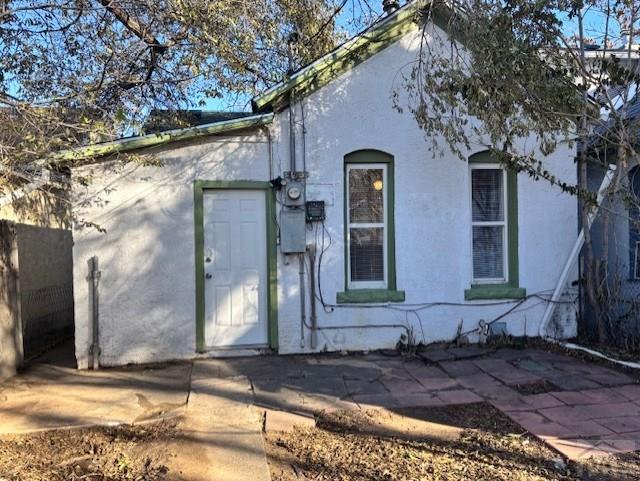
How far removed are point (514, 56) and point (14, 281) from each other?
635 cm

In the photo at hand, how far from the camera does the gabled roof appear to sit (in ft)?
22.4

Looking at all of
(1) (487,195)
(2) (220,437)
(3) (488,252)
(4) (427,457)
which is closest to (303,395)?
(2) (220,437)

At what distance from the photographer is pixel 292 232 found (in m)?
6.94

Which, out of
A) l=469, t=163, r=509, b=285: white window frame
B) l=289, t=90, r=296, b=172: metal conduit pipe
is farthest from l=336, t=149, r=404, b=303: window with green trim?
l=469, t=163, r=509, b=285: white window frame

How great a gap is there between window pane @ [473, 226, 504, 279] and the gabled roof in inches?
114

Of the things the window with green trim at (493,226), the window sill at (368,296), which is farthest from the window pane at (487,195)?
the window sill at (368,296)

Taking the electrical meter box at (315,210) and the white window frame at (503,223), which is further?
the white window frame at (503,223)

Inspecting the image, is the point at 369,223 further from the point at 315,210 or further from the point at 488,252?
the point at 488,252

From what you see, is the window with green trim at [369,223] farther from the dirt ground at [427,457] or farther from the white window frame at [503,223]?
the dirt ground at [427,457]

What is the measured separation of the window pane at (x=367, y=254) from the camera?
739 cm

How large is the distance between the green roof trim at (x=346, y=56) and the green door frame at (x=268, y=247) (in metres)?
1.05

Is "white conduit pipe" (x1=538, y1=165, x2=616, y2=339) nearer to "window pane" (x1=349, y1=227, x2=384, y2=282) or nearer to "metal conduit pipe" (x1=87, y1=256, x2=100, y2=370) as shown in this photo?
"window pane" (x1=349, y1=227, x2=384, y2=282)

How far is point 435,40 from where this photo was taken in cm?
739

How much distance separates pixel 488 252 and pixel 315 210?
2.63 meters
